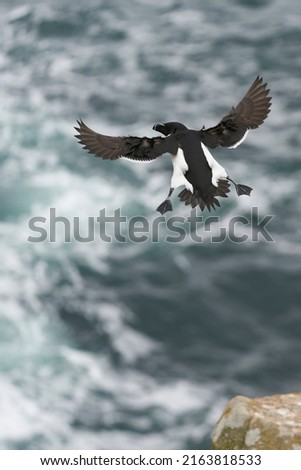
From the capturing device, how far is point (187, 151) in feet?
45.7

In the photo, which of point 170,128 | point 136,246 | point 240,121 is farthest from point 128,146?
point 136,246

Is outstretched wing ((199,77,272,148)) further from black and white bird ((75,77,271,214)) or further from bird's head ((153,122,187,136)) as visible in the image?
bird's head ((153,122,187,136))

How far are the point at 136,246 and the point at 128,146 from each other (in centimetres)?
2577

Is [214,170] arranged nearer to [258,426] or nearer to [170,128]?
[170,128]

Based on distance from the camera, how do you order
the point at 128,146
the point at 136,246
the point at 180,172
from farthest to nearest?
the point at 136,246 < the point at 128,146 < the point at 180,172

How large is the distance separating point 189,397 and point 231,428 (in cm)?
1885

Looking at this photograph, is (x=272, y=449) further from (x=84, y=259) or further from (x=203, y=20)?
(x=203, y=20)

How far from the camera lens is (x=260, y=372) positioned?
33.2m

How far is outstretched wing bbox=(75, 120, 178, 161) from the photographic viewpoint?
14.0 metres

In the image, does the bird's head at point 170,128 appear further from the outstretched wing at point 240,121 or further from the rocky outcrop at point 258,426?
the rocky outcrop at point 258,426

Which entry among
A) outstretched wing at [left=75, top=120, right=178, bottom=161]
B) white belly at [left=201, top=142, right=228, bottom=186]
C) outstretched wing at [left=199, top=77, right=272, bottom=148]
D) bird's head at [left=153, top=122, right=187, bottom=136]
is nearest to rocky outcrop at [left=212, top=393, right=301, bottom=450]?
white belly at [left=201, top=142, right=228, bottom=186]

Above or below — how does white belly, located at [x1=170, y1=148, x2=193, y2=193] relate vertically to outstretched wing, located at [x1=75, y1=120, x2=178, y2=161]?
below

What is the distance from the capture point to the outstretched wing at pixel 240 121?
1450 centimetres
